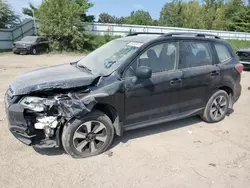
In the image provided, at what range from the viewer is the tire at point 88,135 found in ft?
11.1

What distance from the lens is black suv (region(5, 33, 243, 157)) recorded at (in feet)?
10.9

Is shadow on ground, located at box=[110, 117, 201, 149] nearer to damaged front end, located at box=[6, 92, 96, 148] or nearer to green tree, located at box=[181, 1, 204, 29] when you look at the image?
damaged front end, located at box=[6, 92, 96, 148]

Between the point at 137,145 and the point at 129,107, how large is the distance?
2.24ft

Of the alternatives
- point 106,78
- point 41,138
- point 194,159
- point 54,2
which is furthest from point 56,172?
point 54,2

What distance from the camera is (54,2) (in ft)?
66.9

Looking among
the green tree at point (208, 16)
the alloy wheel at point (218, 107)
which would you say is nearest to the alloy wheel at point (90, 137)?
the alloy wheel at point (218, 107)

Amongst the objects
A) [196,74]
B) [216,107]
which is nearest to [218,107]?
[216,107]

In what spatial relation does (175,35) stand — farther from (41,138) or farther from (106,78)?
(41,138)

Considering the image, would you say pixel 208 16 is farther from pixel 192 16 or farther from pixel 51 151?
pixel 51 151

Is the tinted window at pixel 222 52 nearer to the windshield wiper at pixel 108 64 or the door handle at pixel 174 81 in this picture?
the door handle at pixel 174 81

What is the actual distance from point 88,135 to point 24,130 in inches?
34.5

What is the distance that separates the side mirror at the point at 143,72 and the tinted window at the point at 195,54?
894mm

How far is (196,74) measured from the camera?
4371 mm

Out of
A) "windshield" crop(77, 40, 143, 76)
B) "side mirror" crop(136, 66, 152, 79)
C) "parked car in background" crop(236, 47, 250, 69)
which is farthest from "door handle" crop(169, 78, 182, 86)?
"parked car in background" crop(236, 47, 250, 69)
